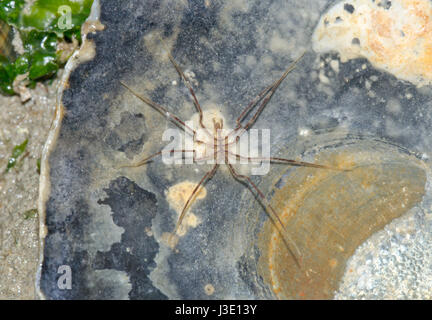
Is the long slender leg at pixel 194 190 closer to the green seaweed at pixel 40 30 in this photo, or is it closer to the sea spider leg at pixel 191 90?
the sea spider leg at pixel 191 90

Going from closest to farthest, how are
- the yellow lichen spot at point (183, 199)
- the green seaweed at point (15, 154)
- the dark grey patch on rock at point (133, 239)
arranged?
1. the dark grey patch on rock at point (133, 239)
2. the yellow lichen spot at point (183, 199)
3. the green seaweed at point (15, 154)

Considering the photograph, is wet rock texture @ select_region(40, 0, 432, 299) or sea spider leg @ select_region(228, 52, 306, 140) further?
sea spider leg @ select_region(228, 52, 306, 140)

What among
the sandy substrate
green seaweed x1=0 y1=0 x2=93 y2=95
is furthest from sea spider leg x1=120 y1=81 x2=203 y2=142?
the sandy substrate

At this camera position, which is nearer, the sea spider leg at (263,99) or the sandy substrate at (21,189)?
the sea spider leg at (263,99)

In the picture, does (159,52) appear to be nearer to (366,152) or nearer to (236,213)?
(236,213)

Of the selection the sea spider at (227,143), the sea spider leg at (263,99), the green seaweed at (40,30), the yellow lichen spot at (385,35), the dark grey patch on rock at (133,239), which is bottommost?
the dark grey patch on rock at (133,239)

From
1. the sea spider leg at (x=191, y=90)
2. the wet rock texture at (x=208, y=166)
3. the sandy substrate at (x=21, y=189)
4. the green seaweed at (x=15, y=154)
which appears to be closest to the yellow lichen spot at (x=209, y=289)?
the wet rock texture at (x=208, y=166)

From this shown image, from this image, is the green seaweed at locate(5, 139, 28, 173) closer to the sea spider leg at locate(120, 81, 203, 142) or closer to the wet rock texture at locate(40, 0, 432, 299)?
the wet rock texture at locate(40, 0, 432, 299)
